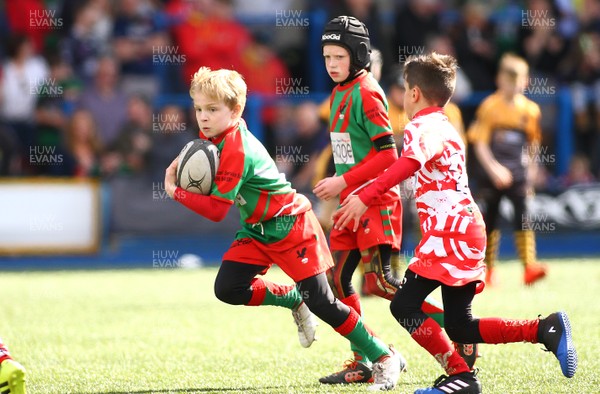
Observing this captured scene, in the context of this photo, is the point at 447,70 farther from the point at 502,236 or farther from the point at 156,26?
the point at 156,26

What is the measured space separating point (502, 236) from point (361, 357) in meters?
8.24

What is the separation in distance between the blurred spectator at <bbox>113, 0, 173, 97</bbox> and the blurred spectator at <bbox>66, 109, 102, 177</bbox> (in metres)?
1.07

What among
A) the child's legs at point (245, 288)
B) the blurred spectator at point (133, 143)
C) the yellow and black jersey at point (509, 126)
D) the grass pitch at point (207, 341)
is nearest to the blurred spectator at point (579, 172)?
the grass pitch at point (207, 341)

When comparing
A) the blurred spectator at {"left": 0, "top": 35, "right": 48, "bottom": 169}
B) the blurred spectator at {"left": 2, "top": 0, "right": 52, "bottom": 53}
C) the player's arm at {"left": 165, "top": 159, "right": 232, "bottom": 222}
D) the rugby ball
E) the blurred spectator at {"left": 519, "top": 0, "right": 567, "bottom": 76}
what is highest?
the blurred spectator at {"left": 2, "top": 0, "right": 52, "bottom": 53}

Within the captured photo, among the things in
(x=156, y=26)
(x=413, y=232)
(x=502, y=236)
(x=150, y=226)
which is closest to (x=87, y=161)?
(x=150, y=226)

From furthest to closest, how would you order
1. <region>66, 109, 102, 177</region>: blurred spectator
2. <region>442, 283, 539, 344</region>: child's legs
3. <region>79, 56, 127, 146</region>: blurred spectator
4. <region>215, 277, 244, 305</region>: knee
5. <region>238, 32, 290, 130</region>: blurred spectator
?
1. <region>238, 32, 290, 130</region>: blurred spectator
2. <region>79, 56, 127, 146</region>: blurred spectator
3. <region>66, 109, 102, 177</region>: blurred spectator
4. <region>215, 277, 244, 305</region>: knee
5. <region>442, 283, 539, 344</region>: child's legs

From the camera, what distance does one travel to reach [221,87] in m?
5.50

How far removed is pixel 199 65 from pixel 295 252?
9.16 m

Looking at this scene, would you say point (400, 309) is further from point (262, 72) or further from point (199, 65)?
point (262, 72)

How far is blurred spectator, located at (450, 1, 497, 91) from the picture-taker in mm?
15359

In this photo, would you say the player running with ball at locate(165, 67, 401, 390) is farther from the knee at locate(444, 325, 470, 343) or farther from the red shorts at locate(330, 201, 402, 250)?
the knee at locate(444, 325, 470, 343)

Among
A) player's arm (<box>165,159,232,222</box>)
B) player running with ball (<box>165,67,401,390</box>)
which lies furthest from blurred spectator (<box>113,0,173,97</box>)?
player's arm (<box>165,159,232,222</box>)

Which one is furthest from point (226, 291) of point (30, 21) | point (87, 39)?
point (30, 21)

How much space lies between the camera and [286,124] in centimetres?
1444
